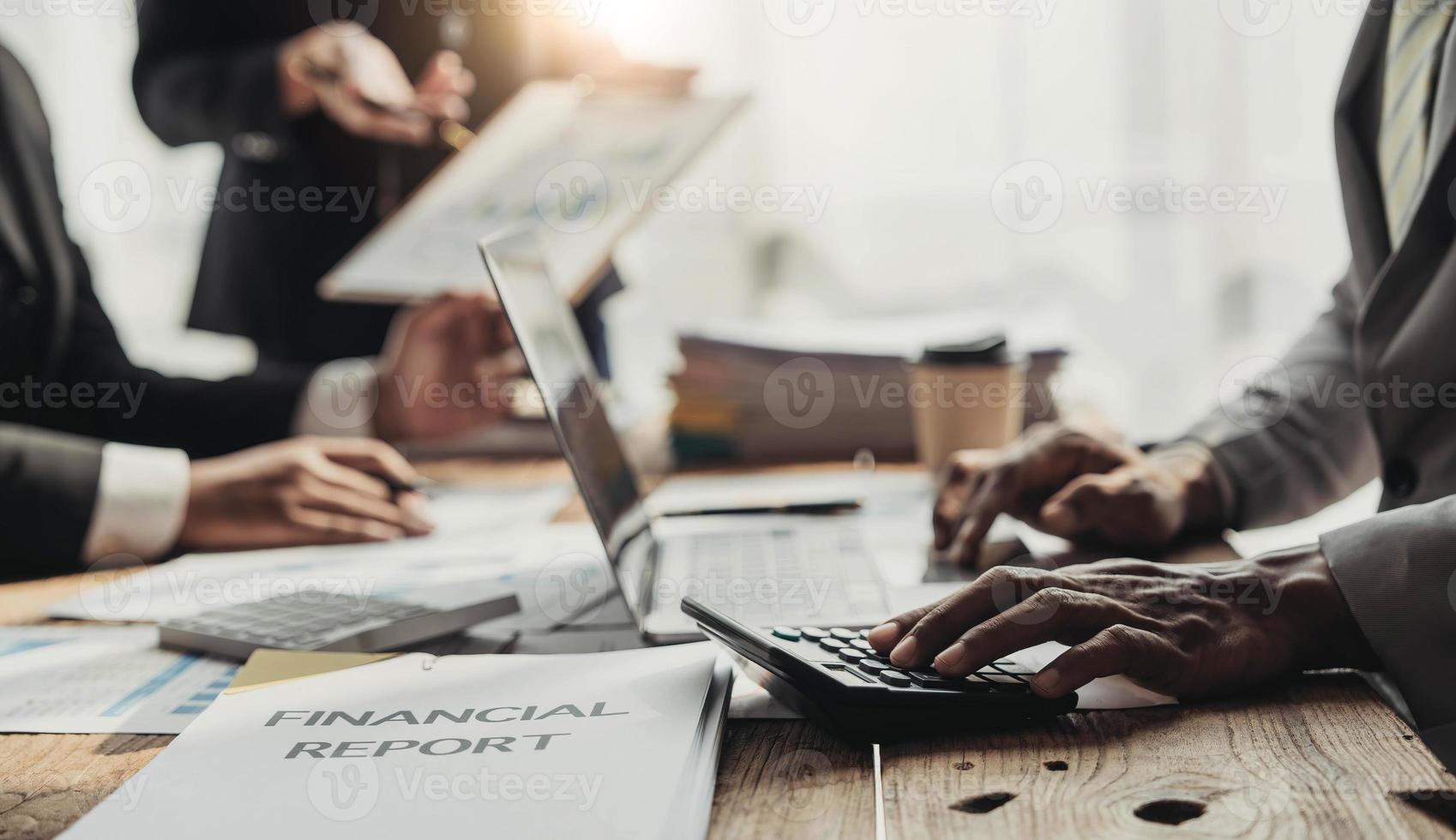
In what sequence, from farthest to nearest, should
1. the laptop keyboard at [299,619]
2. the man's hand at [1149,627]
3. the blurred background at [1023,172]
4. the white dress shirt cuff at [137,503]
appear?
the blurred background at [1023,172], the white dress shirt cuff at [137,503], the laptop keyboard at [299,619], the man's hand at [1149,627]

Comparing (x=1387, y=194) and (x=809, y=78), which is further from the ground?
(x=809, y=78)

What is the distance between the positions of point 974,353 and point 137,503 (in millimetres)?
853

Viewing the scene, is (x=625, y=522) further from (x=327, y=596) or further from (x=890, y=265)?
(x=890, y=265)

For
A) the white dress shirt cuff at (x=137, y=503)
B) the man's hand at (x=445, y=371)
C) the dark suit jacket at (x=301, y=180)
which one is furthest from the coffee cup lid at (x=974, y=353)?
the dark suit jacket at (x=301, y=180)

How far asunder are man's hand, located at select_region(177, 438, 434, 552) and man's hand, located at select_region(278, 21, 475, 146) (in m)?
0.80

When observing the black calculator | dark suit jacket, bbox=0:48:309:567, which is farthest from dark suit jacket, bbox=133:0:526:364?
the black calculator

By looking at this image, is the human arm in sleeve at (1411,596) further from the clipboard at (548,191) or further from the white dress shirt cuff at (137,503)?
the white dress shirt cuff at (137,503)

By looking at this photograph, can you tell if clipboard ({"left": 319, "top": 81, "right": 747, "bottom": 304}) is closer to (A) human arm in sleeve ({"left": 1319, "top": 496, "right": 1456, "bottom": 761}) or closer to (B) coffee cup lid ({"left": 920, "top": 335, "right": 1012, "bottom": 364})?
(B) coffee cup lid ({"left": 920, "top": 335, "right": 1012, "bottom": 364})

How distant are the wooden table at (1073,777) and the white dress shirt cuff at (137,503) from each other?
428 mm

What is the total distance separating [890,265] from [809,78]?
2.26 feet

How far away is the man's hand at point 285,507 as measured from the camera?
982mm

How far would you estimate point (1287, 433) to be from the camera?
1004mm

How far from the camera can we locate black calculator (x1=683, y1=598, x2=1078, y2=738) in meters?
0.47

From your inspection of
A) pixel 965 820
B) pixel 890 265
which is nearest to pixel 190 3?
pixel 965 820
